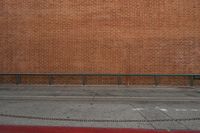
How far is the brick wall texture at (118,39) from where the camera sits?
16312 mm

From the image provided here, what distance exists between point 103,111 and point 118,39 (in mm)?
7497

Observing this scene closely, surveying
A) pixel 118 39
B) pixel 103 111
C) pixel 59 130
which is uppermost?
pixel 118 39

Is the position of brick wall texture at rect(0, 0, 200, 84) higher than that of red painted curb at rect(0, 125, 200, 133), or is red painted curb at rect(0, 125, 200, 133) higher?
brick wall texture at rect(0, 0, 200, 84)

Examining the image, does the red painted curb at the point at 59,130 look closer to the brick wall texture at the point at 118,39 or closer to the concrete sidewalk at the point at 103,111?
the concrete sidewalk at the point at 103,111

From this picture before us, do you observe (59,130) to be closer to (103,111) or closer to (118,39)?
(103,111)

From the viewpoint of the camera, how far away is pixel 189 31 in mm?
16344

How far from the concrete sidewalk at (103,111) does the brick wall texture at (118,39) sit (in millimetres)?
3227

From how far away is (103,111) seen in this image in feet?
31.1

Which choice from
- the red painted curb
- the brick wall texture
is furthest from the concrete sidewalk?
the brick wall texture

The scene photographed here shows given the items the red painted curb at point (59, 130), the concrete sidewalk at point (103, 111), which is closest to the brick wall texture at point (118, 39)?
the concrete sidewalk at point (103, 111)

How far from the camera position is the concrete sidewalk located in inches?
311

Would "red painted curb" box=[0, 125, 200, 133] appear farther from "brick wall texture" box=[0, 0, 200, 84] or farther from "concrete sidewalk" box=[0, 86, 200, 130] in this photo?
"brick wall texture" box=[0, 0, 200, 84]

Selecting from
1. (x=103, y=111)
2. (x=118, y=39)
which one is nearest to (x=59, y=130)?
(x=103, y=111)

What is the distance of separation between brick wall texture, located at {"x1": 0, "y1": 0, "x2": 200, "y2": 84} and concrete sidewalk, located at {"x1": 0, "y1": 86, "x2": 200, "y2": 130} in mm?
3227
